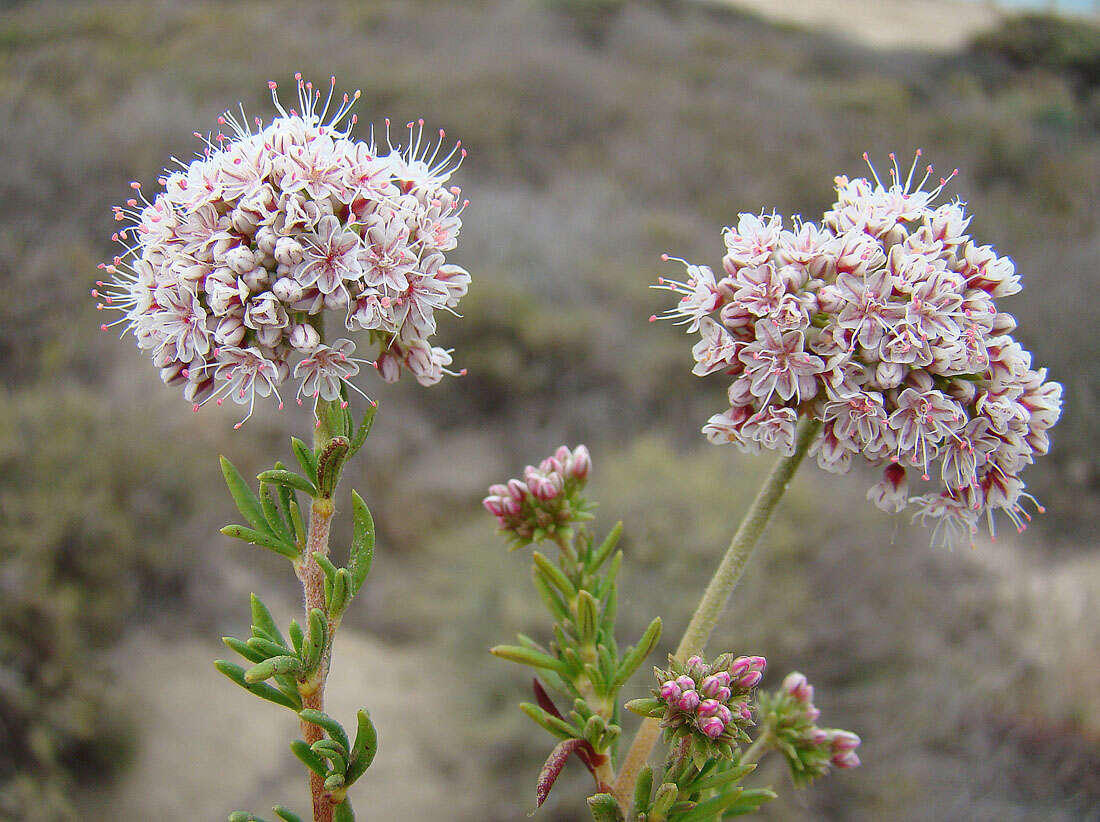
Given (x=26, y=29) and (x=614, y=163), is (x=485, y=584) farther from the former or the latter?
(x=26, y=29)

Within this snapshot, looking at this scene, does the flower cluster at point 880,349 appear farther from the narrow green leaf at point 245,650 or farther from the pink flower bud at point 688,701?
the narrow green leaf at point 245,650

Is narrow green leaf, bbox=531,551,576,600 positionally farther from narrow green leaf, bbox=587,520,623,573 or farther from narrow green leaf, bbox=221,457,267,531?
narrow green leaf, bbox=221,457,267,531

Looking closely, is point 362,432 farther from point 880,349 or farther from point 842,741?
point 842,741

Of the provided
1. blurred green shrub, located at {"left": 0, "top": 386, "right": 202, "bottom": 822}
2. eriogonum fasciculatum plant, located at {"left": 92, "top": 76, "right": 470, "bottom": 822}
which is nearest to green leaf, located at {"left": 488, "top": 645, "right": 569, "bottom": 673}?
eriogonum fasciculatum plant, located at {"left": 92, "top": 76, "right": 470, "bottom": 822}

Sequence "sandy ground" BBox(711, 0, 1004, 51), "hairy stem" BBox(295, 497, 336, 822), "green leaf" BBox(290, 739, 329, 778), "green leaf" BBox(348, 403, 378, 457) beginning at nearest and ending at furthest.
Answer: "green leaf" BBox(290, 739, 329, 778), "hairy stem" BBox(295, 497, 336, 822), "green leaf" BBox(348, 403, 378, 457), "sandy ground" BBox(711, 0, 1004, 51)

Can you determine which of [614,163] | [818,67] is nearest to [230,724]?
[614,163]
